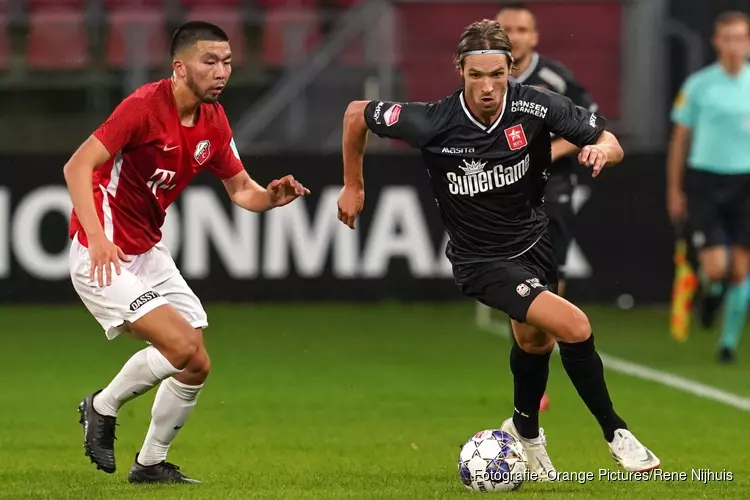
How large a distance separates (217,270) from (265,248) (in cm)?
50

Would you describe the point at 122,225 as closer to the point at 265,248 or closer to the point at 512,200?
the point at 512,200

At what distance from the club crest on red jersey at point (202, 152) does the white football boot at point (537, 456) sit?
1.77 metres

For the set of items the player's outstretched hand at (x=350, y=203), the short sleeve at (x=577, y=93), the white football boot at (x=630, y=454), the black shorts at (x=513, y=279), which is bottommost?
the white football boot at (x=630, y=454)

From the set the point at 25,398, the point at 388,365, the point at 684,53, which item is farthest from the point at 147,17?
the point at 25,398

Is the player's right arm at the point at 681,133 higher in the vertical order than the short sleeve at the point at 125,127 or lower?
lower

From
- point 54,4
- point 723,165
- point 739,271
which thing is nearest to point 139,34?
point 54,4

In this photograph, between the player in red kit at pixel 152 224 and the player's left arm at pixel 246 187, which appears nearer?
the player in red kit at pixel 152 224

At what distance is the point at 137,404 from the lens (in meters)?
9.05

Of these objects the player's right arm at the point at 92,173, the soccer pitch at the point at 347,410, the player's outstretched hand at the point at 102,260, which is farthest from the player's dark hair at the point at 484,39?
the soccer pitch at the point at 347,410

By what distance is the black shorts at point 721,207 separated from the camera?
10961 mm

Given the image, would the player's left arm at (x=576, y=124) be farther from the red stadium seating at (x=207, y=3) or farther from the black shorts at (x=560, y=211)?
the red stadium seating at (x=207, y=3)

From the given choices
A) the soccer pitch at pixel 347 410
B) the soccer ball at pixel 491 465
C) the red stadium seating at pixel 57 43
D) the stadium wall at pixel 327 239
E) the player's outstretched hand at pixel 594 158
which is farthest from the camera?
the red stadium seating at pixel 57 43

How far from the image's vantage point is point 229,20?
55.6 ft

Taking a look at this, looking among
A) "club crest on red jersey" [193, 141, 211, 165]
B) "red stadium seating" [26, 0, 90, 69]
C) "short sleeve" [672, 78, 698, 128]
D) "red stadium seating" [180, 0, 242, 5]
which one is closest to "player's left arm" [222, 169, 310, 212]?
"club crest on red jersey" [193, 141, 211, 165]
